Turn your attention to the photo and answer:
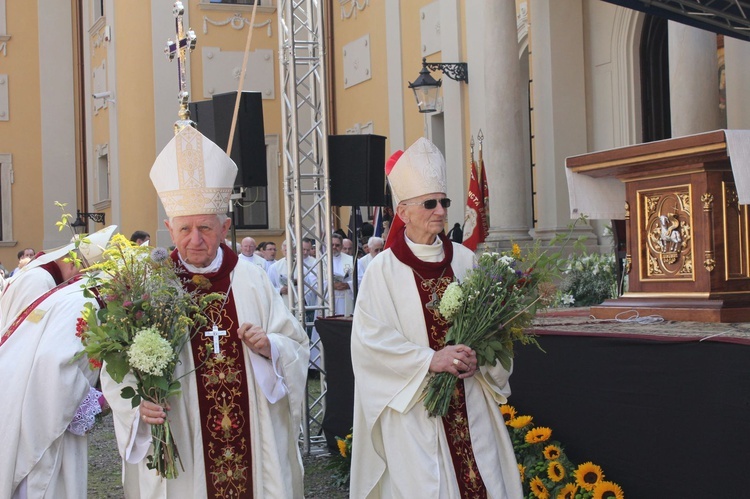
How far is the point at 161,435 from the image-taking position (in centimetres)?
425

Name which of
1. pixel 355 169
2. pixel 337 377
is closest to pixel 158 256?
pixel 337 377

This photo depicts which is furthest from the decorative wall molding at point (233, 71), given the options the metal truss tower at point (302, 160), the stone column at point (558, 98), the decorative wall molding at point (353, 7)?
the metal truss tower at point (302, 160)

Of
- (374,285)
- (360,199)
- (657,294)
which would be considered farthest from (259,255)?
(374,285)

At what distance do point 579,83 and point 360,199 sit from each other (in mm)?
5461

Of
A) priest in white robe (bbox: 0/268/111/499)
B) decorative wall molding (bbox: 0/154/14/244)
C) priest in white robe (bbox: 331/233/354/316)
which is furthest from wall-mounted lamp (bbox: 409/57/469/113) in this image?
decorative wall molding (bbox: 0/154/14/244)

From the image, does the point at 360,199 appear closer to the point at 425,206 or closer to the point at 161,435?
the point at 425,206

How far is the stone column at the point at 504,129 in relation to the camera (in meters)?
12.9

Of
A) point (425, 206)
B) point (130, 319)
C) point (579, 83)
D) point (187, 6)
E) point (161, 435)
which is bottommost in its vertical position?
point (161, 435)

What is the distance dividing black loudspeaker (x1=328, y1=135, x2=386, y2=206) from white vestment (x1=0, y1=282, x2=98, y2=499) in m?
4.16

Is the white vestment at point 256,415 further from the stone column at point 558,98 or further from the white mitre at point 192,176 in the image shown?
the stone column at point 558,98

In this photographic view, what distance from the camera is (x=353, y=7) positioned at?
69.3ft

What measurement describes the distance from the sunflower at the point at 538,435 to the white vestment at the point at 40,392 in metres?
2.51

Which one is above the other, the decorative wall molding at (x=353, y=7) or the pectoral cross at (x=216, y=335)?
the decorative wall molding at (x=353, y=7)

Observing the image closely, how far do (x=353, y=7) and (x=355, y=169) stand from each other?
1262cm
